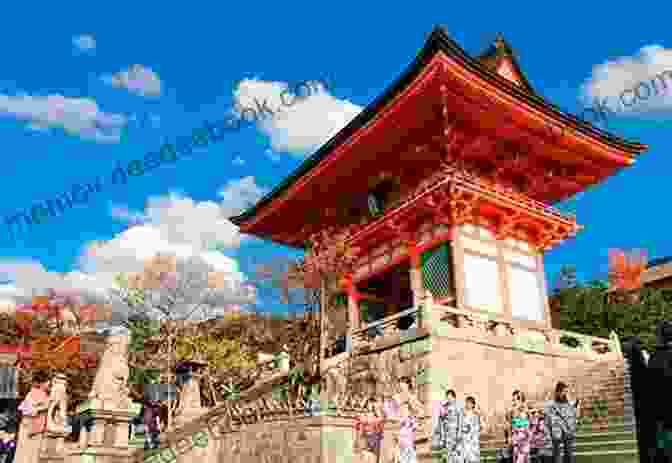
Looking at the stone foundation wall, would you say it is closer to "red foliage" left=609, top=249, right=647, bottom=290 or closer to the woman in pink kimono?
the woman in pink kimono

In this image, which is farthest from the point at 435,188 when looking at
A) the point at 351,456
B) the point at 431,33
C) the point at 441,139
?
the point at 351,456

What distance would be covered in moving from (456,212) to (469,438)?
8632mm

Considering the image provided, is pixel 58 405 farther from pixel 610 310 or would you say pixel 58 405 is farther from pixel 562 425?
pixel 610 310

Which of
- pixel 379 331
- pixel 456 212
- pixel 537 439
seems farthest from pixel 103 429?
pixel 456 212

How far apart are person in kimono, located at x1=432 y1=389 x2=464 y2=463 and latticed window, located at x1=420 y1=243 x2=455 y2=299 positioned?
7.31 m

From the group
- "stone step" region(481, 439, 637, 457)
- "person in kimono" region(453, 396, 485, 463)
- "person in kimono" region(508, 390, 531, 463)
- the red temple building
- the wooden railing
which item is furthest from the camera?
the wooden railing

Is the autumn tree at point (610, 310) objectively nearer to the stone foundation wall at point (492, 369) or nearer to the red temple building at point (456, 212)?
the red temple building at point (456, 212)

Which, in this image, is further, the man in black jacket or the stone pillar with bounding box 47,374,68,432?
the stone pillar with bounding box 47,374,68,432

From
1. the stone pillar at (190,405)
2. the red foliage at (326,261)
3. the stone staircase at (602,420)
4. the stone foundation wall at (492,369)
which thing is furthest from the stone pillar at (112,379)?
the stone staircase at (602,420)

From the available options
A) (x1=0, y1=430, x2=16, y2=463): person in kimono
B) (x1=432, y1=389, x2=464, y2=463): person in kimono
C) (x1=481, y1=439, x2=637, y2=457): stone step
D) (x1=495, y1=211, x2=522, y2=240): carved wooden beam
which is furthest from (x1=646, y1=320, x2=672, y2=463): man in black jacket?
(x1=0, y1=430, x2=16, y2=463): person in kimono

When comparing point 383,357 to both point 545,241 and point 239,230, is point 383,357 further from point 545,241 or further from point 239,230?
point 239,230

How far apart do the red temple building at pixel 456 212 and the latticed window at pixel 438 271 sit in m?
0.04

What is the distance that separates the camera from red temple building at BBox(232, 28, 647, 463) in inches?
532

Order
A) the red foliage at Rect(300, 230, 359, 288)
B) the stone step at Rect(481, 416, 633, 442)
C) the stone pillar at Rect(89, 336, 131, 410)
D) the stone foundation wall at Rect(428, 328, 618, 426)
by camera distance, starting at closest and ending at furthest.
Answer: the stone step at Rect(481, 416, 633, 442) → the stone pillar at Rect(89, 336, 131, 410) → the stone foundation wall at Rect(428, 328, 618, 426) → the red foliage at Rect(300, 230, 359, 288)
